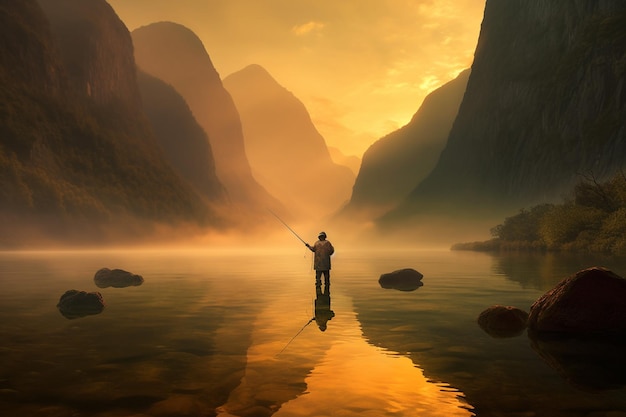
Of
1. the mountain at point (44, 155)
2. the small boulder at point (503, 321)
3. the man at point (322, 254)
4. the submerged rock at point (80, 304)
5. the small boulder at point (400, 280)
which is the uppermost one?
the mountain at point (44, 155)

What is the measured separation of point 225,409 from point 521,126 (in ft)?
523

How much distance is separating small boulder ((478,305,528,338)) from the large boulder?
96 centimetres

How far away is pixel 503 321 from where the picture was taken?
63.6ft

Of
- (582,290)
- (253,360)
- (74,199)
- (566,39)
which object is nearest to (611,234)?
(582,290)

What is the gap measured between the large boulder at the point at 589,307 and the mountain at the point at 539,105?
100 meters

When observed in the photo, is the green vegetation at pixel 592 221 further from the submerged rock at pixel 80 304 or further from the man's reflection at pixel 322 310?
the submerged rock at pixel 80 304

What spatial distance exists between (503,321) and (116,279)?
2884 centimetres

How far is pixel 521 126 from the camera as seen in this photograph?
6161 inches

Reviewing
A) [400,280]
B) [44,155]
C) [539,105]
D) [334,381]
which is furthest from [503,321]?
[44,155]

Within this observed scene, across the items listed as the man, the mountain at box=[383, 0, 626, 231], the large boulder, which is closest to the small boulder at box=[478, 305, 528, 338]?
the large boulder

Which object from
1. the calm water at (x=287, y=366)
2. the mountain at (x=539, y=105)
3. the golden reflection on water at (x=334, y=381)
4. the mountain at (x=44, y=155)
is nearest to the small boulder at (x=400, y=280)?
the calm water at (x=287, y=366)

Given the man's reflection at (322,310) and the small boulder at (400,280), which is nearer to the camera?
the man's reflection at (322,310)

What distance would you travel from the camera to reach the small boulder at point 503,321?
1877 cm

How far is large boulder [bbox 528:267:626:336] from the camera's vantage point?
17250 millimetres
